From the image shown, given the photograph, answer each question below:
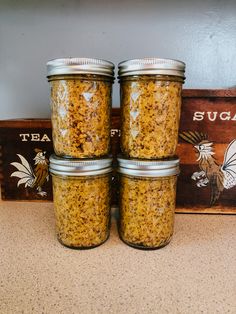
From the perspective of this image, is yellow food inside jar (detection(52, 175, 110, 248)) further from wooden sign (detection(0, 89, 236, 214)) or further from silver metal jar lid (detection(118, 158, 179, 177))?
wooden sign (detection(0, 89, 236, 214))

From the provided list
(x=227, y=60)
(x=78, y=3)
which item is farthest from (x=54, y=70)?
(x=227, y=60)

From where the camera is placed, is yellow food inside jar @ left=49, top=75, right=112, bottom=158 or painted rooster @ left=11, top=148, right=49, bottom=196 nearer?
yellow food inside jar @ left=49, top=75, right=112, bottom=158

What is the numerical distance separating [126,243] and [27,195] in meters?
0.40

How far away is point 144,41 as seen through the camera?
0.87m

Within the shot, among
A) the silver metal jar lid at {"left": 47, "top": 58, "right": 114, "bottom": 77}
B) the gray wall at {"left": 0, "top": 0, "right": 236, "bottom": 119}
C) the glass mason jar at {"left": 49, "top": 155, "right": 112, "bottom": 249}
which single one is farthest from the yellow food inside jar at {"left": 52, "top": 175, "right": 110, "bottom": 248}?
the gray wall at {"left": 0, "top": 0, "right": 236, "bottom": 119}

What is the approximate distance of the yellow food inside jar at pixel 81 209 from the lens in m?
0.57

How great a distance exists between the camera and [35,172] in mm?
824

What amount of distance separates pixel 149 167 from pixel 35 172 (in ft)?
1.39

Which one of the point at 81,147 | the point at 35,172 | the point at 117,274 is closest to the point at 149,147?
the point at 81,147

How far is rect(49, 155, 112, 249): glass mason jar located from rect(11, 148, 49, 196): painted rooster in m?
0.24

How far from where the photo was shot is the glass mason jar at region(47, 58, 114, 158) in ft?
1.71

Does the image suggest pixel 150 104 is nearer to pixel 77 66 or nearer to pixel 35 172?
pixel 77 66

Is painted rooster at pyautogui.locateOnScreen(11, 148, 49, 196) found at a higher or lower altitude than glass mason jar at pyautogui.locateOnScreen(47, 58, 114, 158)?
lower

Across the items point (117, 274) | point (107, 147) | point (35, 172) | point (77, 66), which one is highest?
point (77, 66)
